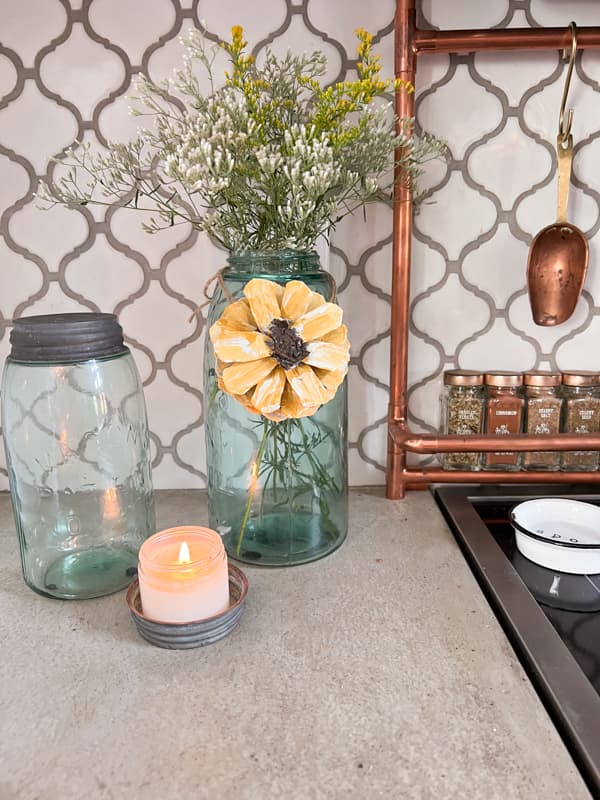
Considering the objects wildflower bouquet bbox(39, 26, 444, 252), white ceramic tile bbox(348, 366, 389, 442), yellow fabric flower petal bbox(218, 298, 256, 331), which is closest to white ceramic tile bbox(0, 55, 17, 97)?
wildflower bouquet bbox(39, 26, 444, 252)

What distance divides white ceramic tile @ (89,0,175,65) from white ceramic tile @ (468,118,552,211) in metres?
0.44

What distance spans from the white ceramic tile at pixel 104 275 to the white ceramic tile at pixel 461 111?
442 millimetres

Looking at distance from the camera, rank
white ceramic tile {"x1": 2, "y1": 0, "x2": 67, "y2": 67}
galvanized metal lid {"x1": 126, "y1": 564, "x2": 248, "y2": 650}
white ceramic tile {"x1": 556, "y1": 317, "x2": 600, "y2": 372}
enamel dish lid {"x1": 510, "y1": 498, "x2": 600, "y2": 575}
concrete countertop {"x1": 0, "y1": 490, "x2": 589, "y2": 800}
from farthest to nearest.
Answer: white ceramic tile {"x1": 556, "y1": 317, "x2": 600, "y2": 372}
white ceramic tile {"x1": 2, "y1": 0, "x2": 67, "y2": 67}
enamel dish lid {"x1": 510, "y1": 498, "x2": 600, "y2": 575}
galvanized metal lid {"x1": 126, "y1": 564, "x2": 248, "y2": 650}
concrete countertop {"x1": 0, "y1": 490, "x2": 589, "y2": 800}

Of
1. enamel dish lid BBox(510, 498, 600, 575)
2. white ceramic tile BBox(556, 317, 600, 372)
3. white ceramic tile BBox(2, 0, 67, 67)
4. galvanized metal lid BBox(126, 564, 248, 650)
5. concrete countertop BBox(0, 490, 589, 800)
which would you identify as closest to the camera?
concrete countertop BBox(0, 490, 589, 800)

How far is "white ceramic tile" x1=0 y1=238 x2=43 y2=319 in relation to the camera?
87 centimetres

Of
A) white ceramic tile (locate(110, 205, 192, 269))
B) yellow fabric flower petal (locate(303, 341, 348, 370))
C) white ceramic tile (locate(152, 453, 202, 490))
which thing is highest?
white ceramic tile (locate(110, 205, 192, 269))

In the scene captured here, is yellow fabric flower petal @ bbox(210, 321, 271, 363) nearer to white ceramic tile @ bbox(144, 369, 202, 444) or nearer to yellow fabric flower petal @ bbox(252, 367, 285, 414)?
yellow fabric flower petal @ bbox(252, 367, 285, 414)

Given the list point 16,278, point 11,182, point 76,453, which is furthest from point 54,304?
point 76,453

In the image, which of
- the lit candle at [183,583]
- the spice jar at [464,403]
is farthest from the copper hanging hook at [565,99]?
the lit candle at [183,583]

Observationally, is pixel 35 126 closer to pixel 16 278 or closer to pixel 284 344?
pixel 16 278

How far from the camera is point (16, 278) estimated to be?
877 mm

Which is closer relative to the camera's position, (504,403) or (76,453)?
(76,453)

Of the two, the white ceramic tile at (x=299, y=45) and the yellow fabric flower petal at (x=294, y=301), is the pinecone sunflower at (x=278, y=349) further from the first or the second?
the white ceramic tile at (x=299, y=45)

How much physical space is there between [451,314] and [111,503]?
0.52 meters
